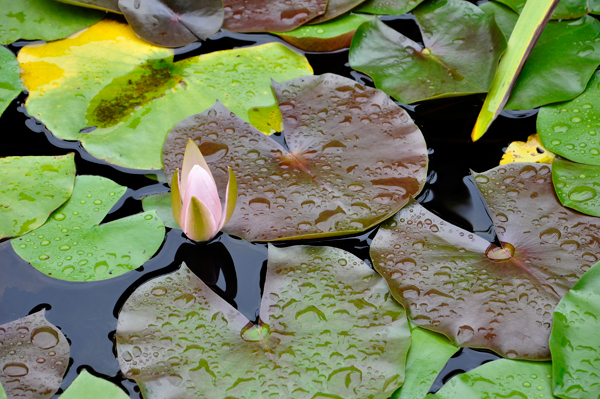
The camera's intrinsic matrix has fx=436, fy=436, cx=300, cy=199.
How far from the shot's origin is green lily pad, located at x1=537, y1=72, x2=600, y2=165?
158cm

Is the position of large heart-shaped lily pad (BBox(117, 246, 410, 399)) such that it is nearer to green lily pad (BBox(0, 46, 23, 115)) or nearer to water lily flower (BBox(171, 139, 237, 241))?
water lily flower (BBox(171, 139, 237, 241))

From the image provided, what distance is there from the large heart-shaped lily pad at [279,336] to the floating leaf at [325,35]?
1079mm

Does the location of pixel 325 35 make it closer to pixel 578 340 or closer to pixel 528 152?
pixel 528 152

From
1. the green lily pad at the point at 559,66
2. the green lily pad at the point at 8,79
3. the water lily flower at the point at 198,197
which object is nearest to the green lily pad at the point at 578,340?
the green lily pad at the point at 559,66

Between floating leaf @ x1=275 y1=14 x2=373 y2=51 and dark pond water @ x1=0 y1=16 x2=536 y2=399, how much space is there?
A: 0.51 ft

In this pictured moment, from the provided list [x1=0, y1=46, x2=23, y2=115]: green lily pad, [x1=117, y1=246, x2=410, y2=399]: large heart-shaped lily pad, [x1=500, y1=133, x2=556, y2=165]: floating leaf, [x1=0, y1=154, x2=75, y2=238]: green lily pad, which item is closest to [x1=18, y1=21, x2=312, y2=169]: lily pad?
[x1=0, y1=46, x2=23, y2=115]: green lily pad

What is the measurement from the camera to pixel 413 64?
6.14 feet

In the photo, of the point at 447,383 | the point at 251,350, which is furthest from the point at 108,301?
the point at 447,383

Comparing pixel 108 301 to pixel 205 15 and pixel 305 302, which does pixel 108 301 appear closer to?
pixel 305 302

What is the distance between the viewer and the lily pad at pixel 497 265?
47.3 inches

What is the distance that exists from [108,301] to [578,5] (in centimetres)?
229

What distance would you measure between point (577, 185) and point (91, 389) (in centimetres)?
162

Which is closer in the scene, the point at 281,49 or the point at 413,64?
the point at 413,64

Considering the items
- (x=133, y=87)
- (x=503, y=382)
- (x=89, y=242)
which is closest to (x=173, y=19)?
(x=133, y=87)
